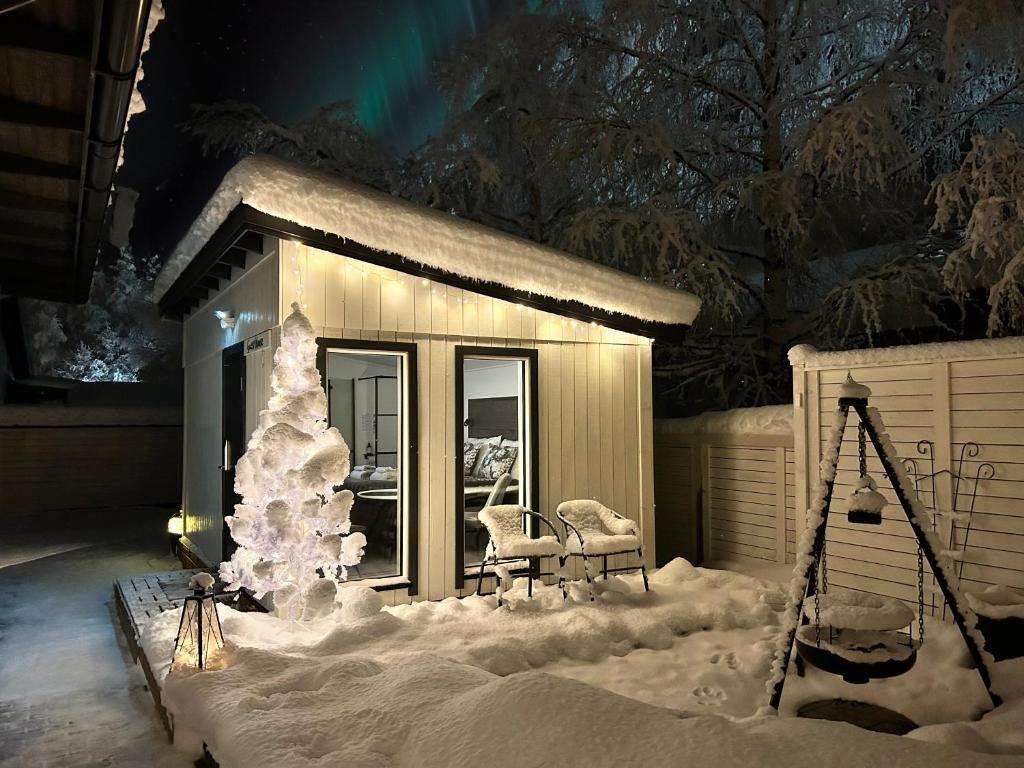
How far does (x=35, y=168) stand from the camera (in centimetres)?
491

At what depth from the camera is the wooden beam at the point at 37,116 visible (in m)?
3.99

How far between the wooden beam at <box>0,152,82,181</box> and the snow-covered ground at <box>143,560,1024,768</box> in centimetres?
314

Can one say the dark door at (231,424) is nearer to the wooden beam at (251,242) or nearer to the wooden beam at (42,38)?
the wooden beam at (251,242)

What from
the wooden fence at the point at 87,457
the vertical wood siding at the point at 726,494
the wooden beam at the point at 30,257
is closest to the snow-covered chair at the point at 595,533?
the vertical wood siding at the point at 726,494

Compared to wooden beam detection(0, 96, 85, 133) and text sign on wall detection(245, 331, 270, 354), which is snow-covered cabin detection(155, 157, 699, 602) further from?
wooden beam detection(0, 96, 85, 133)

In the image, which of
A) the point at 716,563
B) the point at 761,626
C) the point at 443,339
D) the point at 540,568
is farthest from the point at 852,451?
the point at 443,339

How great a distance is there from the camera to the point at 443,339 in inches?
233

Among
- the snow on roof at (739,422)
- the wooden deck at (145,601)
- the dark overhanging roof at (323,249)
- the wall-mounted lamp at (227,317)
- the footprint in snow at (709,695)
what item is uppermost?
the dark overhanging roof at (323,249)

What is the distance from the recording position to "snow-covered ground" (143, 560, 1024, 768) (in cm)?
216

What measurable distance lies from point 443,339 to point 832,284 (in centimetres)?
618

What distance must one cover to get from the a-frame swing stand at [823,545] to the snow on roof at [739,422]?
3020 millimetres

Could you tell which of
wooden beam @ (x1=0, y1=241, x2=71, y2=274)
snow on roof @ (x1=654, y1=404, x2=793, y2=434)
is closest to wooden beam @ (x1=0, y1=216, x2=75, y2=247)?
wooden beam @ (x1=0, y1=241, x2=71, y2=274)

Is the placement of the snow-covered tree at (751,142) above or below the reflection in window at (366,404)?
above

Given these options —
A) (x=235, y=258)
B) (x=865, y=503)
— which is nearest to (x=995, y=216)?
(x=865, y=503)
